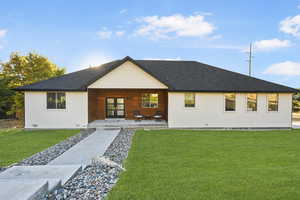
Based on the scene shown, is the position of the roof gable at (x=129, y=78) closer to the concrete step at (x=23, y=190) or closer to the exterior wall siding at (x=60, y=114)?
the exterior wall siding at (x=60, y=114)

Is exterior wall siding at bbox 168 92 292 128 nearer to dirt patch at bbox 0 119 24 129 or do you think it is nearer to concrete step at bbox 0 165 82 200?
concrete step at bbox 0 165 82 200

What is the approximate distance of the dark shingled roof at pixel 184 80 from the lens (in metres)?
12.1

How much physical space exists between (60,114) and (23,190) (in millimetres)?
9903

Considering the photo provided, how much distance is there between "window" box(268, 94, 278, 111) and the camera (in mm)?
12969

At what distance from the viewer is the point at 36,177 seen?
14.2 ft

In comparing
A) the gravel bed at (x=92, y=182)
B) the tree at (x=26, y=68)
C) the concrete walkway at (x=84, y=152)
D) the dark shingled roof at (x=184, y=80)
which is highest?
the tree at (x=26, y=68)

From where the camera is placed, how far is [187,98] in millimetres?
12727

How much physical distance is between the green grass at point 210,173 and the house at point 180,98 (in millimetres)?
5345

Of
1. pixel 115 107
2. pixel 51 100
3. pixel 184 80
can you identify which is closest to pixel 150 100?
pixel 115 107

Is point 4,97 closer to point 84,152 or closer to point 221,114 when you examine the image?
point 84,152

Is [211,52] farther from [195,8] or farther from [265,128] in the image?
[265,128]

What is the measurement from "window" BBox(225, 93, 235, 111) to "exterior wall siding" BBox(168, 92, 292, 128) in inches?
10.8

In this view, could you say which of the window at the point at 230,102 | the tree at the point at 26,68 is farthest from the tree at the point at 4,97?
the window at the point at 230,102

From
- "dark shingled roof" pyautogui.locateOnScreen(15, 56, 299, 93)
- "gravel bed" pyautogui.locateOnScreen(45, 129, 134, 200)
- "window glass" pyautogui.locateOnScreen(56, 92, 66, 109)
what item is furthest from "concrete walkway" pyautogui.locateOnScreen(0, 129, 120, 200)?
"dark shingled roof" pyautogui.locateOnScreen(15, 56, 299, 93)
